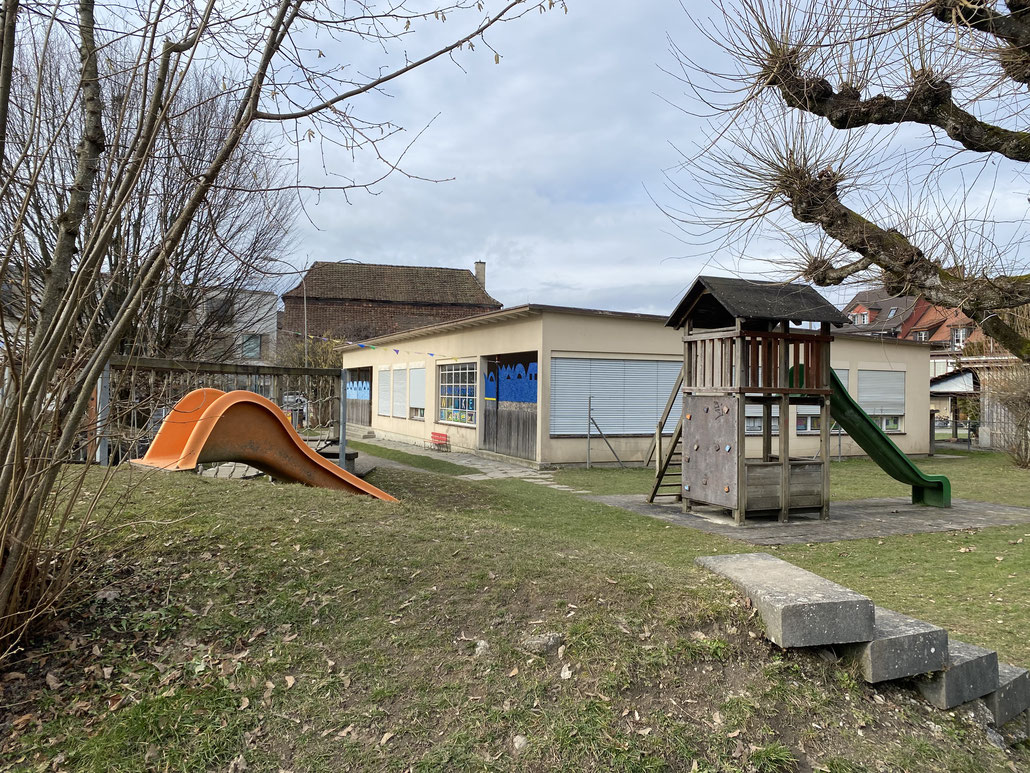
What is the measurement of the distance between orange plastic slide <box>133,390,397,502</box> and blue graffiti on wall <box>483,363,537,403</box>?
8875 millimetres

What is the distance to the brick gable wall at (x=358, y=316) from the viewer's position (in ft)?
144

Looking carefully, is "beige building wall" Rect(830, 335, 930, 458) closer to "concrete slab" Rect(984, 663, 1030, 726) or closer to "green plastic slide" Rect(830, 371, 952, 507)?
"green plastic slide" Rect(830, 371, 952, 507)

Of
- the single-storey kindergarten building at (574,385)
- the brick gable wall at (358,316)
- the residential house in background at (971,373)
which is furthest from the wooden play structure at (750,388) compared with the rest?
the brick gable wall at (358,316)

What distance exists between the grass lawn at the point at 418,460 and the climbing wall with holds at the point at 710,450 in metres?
5.88

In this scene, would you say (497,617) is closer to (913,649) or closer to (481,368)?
(913,649)

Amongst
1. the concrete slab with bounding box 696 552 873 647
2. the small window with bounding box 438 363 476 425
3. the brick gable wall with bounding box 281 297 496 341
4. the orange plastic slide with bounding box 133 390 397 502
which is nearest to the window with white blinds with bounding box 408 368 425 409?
the small window with bounding box 438 363 476 425

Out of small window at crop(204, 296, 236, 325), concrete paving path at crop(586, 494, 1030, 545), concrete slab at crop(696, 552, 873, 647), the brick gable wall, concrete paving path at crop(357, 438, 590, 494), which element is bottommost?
concrete paving path at crop(586, 494, 1030, 545)

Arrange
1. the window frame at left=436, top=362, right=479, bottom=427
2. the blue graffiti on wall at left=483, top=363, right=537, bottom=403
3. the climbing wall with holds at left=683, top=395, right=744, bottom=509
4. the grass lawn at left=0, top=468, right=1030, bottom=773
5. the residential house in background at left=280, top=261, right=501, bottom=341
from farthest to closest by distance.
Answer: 1. the residential house in background at left=280, top=261, right=501, bottom=341
2. the window frame at left=436, top=362, right=479, bottom=427
3. the blue graffiti on wall at left=483, top=363, right=537, bottom=403
4. the climbing wall with holds at left=683, top=395, right=744, bottom=509
5. the grass lawn at left=0, top=468, right=1030, bottom=773

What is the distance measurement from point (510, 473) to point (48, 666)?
12895 millimetres

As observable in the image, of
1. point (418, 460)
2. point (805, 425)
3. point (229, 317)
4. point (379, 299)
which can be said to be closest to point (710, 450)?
point (418, 460)

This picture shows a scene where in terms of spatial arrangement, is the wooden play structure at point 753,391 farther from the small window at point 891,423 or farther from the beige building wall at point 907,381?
the small window at point 891,423

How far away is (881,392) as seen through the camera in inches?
862

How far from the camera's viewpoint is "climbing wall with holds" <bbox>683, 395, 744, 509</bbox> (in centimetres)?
1012

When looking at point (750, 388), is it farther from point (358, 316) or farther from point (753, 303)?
point (358, 316)
